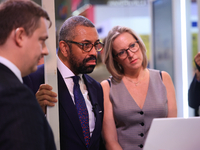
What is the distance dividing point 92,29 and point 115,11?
658 cm

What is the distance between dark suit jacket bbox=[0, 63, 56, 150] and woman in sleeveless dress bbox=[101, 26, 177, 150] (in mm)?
1152

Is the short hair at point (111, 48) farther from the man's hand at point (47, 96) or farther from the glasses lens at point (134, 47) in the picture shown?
the man's hand at point (47, 96)

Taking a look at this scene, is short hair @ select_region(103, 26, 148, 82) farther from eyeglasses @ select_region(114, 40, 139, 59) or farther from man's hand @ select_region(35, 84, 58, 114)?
man's hand @ select_region(35, 84, 58, 114)

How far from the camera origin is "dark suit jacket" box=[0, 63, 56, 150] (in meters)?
0.81

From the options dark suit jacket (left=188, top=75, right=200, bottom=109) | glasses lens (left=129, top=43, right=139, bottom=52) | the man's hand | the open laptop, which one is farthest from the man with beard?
dark suit jacket (left=188, top=75, right=200, bottom=109)

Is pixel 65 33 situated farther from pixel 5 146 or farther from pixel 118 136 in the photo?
pixel 5 146

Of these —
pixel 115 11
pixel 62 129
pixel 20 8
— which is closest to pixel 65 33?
pixel 62 129

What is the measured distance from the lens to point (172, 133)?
1.32m

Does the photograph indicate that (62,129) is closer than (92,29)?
Yes

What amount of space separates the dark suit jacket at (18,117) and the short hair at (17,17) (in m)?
0.16

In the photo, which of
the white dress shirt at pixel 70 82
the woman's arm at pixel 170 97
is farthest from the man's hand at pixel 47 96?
the woman's arm at pixel 170 97

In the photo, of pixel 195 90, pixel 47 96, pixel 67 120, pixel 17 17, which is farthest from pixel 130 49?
pixel 17 17

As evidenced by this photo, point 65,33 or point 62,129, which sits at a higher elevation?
point 65,33

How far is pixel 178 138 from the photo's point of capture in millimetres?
1335
